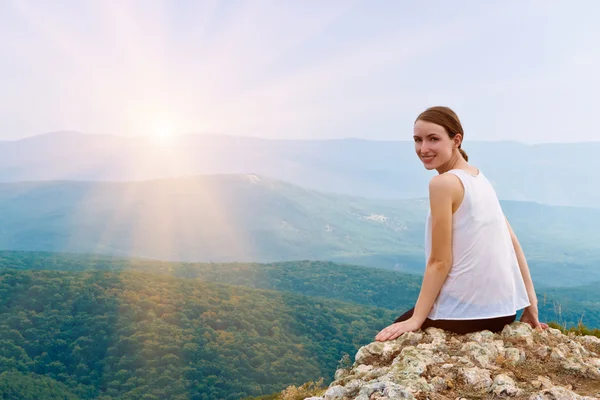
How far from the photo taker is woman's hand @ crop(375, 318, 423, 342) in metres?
5.06

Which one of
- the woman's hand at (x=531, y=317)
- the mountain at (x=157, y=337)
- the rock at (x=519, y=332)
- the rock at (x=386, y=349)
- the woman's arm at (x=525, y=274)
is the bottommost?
the mountain at (x=157, y=337)

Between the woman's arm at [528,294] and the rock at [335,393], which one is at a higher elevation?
the woman's arm at [528,294]

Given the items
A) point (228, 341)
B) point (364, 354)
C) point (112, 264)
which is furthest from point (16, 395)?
point (364, 354)

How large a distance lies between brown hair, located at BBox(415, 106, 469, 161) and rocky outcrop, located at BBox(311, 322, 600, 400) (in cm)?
198

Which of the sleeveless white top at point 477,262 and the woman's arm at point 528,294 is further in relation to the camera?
the woman's arm at point 528,294

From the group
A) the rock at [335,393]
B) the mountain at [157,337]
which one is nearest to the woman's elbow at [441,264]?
the rock at [335,393]

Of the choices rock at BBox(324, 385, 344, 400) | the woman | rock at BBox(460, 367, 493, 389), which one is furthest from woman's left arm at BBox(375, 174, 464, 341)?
rock at BBox(324, 385, 344, 400)

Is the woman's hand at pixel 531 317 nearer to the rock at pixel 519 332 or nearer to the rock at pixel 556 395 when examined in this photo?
the rock at pixel 519 332

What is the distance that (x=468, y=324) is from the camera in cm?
511

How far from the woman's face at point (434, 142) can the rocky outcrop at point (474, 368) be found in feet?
5.58

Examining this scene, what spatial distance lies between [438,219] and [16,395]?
9087cm

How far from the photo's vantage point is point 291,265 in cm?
17938

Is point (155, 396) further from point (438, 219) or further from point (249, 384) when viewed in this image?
point (438, 219)

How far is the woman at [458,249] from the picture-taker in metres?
4.64
